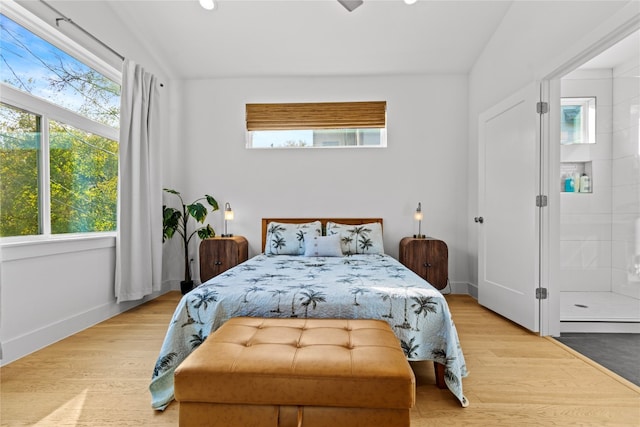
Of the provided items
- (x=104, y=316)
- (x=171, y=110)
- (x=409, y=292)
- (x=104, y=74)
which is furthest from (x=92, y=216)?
(x=409, y=292)

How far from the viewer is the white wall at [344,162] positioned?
388 cm

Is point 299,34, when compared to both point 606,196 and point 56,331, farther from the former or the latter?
point 606,196

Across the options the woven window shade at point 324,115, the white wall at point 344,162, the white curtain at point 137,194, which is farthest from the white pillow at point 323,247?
the white curtain at point 137,194

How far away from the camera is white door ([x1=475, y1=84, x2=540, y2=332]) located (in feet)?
8.52

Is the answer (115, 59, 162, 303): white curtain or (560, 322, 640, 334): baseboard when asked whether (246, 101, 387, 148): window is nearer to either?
(115, 59, 162, 303): white curtain

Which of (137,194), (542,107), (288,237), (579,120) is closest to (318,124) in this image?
(288,237)

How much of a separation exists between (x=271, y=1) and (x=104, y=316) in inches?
133

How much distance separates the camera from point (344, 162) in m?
3.91

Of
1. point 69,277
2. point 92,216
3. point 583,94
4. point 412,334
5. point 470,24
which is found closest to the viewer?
point 412,334

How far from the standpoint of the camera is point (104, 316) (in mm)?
2865

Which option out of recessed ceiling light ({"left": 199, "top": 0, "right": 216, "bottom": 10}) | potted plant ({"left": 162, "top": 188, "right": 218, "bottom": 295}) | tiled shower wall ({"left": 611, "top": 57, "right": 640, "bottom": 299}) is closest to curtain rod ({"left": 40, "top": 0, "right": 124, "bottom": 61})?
recessed ceiling light ({"left": 199, "top": 0, "right": 216, "bottom": 10})

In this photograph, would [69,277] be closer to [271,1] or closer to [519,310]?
[271,1]

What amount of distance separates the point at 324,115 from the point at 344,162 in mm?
646

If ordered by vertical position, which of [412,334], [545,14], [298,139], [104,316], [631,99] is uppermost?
[545,14]
